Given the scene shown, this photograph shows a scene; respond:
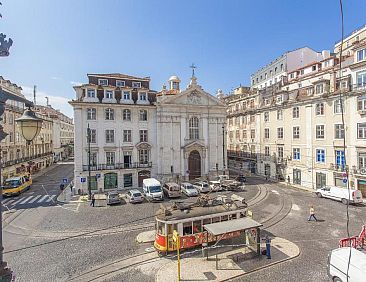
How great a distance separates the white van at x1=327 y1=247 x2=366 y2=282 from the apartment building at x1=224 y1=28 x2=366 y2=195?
12484 mm

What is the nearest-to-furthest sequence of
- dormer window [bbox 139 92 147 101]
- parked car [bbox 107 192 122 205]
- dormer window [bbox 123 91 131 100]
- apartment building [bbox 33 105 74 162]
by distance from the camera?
1. parked car [bbox 107 192 122 205]
2. dormer window [bbox 123 91 131 100]
3. dormer window [bbox 139 92 147 101]
4. apartment building [bbox 33 105 74 162]

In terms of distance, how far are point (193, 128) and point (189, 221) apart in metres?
23.4

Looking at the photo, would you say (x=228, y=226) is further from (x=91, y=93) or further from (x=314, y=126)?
(x=91, y=93)

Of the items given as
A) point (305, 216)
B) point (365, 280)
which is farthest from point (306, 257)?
point (305, 216)

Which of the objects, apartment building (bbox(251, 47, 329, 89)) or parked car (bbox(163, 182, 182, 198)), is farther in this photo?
apartment building (bbox(251, 47, 329, 89))

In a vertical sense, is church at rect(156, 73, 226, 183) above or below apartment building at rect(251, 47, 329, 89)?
below

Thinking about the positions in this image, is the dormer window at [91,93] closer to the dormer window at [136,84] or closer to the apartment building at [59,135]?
the dormer window at [136,84]

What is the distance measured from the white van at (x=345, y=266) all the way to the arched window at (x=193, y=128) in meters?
26.7

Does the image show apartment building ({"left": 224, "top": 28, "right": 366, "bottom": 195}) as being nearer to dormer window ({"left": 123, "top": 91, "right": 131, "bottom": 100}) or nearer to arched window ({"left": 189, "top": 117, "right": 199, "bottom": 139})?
arched window ({"left": 189, "top": 117, "right": 199, "bottom": 139})

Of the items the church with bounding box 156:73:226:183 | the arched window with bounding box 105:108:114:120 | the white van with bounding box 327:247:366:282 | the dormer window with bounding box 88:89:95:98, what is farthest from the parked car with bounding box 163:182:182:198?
the white van with bounding box 327:247:366:282

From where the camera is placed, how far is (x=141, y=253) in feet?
49.6

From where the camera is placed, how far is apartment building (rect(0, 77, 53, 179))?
37.8m

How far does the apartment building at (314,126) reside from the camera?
1076 inches

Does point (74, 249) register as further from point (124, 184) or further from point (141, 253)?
point (124, 184)
